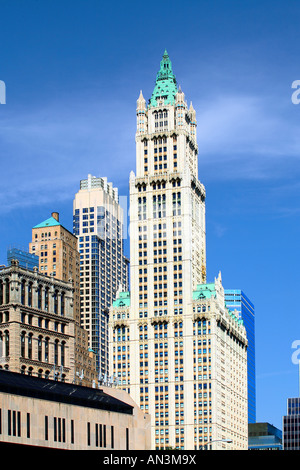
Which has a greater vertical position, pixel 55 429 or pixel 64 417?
pixel 64 417

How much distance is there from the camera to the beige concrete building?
143500 mm

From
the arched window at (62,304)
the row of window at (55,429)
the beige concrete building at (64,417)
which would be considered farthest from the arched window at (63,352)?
the row of window at (55,429)

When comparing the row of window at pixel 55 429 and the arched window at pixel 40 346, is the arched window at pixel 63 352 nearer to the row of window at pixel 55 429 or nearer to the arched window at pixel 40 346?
the arched window at pixel 40 346

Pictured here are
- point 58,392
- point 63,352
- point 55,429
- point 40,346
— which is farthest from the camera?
point 63,352

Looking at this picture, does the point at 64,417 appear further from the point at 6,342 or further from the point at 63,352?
the point at 63,352

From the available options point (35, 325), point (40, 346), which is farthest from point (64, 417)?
point (35, 325)

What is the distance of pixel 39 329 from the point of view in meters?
184

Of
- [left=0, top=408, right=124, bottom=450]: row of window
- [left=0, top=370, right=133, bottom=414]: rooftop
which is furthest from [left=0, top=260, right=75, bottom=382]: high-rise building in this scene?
[left=0, top=408, right=124, bottom=450]: row of window

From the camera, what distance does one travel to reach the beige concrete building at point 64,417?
14350 cm

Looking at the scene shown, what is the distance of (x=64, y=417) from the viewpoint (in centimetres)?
15325

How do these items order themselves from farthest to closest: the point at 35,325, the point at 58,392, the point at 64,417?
the point at 35,325 → the point at 58,392 → the point at 64,417

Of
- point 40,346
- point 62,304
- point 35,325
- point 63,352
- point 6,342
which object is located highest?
point 62,304

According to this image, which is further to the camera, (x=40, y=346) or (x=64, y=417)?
(x=40, y=346)
